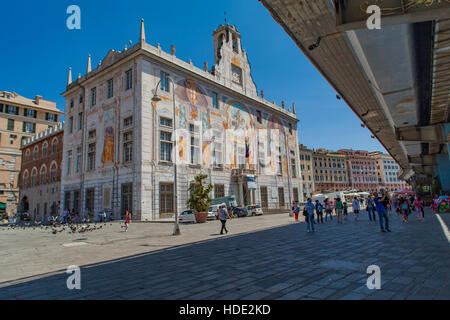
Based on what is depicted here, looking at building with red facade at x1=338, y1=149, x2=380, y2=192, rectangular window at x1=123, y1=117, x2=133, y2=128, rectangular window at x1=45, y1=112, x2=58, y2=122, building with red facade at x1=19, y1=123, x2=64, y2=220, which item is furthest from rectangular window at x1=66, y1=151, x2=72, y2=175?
building with red facade at x1=338, y1=149, x2=380, y2=192

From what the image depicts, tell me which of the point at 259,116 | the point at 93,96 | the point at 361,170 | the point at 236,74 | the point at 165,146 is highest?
the point at 236,74

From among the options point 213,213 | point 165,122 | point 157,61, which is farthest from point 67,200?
point 157,61

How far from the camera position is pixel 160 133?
29.5 metres

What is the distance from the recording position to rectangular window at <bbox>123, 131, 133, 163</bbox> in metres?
28.9

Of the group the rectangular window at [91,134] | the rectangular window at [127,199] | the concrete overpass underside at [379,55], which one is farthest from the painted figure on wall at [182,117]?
the concrete overpass underside at [379,55]

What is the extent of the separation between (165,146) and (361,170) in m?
104

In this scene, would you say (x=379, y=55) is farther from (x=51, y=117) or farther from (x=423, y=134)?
(x=51, y=117)

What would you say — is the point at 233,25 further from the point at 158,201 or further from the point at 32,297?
the point at 32,297

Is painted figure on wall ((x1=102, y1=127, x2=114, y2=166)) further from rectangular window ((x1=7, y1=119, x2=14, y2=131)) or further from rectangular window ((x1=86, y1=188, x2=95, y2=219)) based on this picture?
rectangular window ((x1=7, y1=119, x2=14, y2=131))

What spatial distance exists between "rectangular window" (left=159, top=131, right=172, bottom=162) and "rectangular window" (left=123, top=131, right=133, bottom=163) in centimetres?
313

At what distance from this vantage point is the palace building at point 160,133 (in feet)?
92.9

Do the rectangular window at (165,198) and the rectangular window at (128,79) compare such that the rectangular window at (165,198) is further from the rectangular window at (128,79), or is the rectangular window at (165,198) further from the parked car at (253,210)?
the rectangular window at (128,79)

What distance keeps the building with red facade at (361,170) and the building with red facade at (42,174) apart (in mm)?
98808

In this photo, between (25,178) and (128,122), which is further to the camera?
(25,178)
